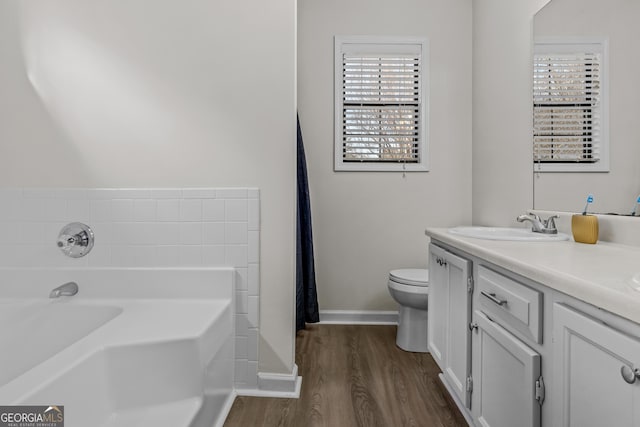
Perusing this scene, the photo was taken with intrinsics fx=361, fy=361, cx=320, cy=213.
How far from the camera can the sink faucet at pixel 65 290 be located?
173cm

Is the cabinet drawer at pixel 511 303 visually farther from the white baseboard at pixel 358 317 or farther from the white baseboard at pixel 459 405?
the white baseboard at pixel 358 317

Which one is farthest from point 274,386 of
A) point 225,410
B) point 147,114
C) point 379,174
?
point 379,174

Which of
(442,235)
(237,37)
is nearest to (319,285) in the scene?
(442,235)

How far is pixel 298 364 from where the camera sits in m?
2.13

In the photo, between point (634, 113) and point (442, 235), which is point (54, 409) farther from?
point (634, 113)

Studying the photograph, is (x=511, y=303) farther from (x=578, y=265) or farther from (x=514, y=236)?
(x=514, y=236)

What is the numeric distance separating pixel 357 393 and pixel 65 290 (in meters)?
1.52

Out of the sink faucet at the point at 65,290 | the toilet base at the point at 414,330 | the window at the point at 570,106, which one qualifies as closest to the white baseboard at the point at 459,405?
the toilet base at the point at 414,330

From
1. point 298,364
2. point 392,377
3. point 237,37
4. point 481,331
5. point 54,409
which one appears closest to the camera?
point 54,409

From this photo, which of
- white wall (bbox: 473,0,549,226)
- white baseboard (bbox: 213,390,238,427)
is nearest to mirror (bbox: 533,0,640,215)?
white wall (bbox: 473,0,549,226)

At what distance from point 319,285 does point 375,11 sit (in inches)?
85.3

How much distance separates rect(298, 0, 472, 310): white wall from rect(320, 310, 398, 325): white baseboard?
0.04 metres

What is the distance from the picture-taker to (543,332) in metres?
0.94

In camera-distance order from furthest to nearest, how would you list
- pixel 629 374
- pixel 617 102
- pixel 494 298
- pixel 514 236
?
pixel 514 236 < pixel 617 102 < pixel 494 298 < pixel 629 374
